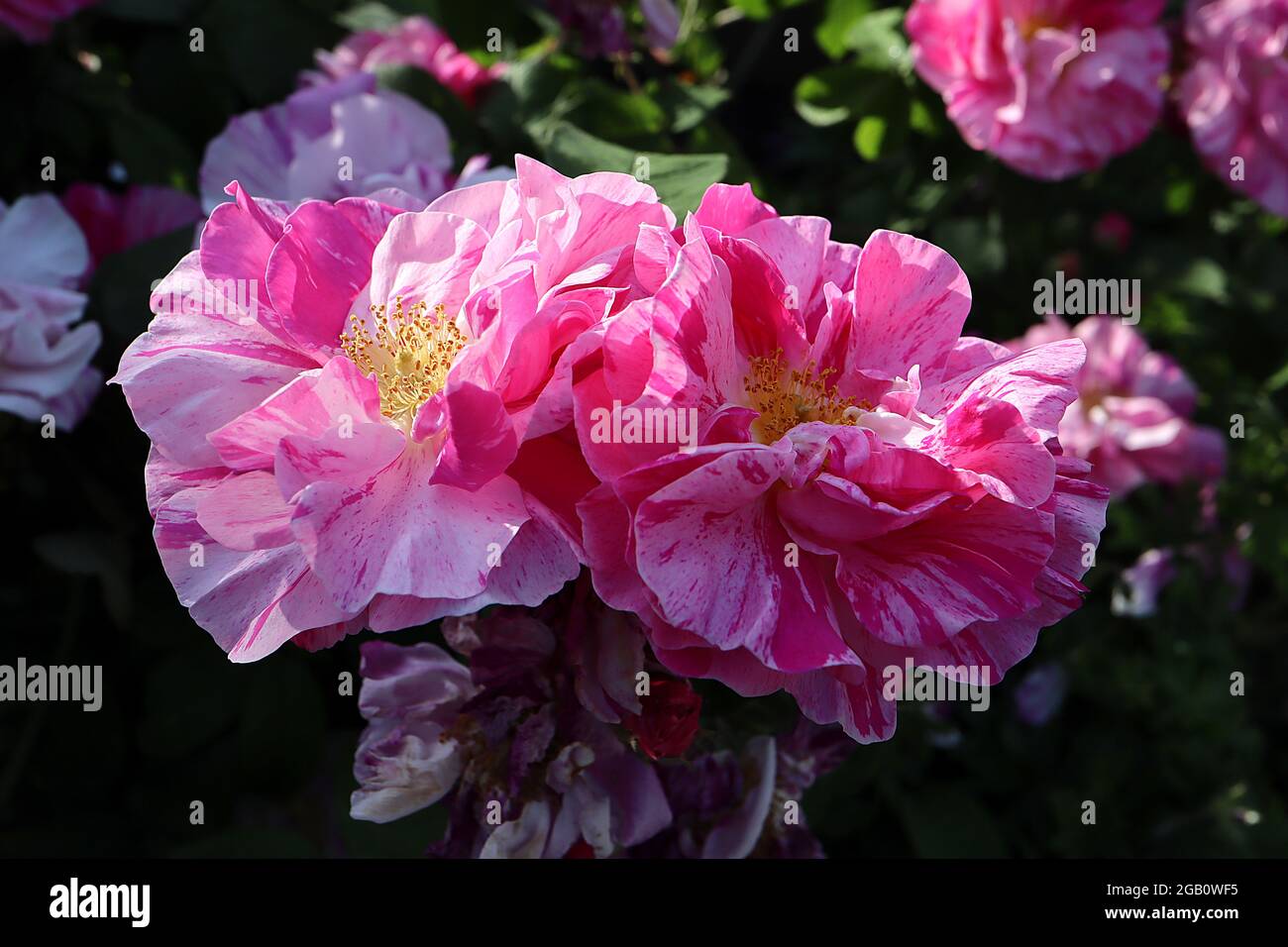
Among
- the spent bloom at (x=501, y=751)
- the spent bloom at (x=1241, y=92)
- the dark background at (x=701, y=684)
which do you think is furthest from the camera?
the spent bloom at (x=1241, y=92)

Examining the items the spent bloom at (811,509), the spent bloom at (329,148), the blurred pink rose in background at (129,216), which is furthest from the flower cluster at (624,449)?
the blurred pink rose in background at (129,216)

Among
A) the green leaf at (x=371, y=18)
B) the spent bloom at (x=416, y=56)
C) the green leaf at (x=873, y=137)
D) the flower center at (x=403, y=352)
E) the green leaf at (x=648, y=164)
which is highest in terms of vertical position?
the green leaf at (x=371, y=18)

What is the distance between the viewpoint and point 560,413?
531 millimetres

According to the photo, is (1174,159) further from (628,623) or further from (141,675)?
(141,675)

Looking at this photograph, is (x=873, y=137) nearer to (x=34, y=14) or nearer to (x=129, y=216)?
(x=129, y=216)

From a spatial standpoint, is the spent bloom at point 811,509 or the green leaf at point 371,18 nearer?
the spent bloom at point 811,509

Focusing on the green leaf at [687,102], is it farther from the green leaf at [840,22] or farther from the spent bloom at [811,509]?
the spent bloom at [811,509]

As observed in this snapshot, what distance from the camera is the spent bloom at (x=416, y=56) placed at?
1147 mm

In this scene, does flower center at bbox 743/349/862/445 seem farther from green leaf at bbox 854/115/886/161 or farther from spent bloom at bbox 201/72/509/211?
green leaf at bbox 854/115/886/161

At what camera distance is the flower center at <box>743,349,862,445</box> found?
611 millimetres

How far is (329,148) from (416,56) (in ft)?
0.92

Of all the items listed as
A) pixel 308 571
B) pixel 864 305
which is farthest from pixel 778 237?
pixel 308 571

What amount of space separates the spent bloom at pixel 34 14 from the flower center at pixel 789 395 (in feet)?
2.93

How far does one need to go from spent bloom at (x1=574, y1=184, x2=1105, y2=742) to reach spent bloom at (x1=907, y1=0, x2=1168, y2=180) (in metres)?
0.57
